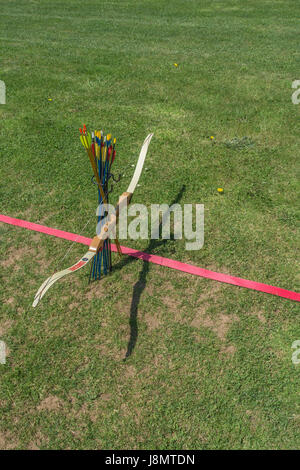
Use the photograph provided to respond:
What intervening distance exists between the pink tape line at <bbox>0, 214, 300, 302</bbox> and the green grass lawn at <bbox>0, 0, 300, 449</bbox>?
0.11 m

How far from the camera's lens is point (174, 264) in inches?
213

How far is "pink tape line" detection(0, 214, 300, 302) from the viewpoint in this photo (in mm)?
5016

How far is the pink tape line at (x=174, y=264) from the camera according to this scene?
5016 millimetres

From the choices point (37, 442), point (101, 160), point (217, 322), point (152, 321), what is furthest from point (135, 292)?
point (37, 442)

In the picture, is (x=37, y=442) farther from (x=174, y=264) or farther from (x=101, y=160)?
(x=101, y=160)

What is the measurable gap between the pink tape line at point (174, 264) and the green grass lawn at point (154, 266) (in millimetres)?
114

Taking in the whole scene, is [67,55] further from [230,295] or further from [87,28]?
[230,295]

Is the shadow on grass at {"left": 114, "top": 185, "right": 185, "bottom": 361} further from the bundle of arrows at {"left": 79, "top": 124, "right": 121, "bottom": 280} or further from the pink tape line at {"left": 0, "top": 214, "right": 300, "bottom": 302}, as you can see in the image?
the bundle of arrows at {"left": 79, "top": 124, "right": 121, "bottom": 280}

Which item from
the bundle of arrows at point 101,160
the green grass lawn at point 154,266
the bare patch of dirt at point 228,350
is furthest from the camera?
the bare patch of dirt at point 228,350

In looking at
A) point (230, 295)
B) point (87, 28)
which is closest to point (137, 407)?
point (230, 295)

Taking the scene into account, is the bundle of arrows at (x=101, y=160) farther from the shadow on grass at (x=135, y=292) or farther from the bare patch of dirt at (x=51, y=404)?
the bare patch of dirt at (x=51, y=404)

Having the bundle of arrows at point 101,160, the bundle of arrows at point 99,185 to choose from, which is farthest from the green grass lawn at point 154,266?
the bundle of arrows at point 99,185

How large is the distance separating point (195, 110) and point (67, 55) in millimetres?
5356

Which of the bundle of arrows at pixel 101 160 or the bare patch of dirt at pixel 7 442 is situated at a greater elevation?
the bundle of arrows at pixel 101 160
